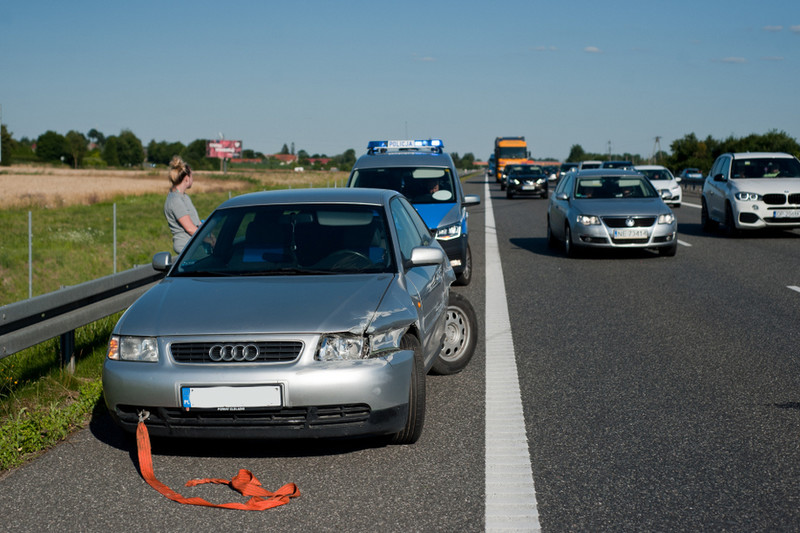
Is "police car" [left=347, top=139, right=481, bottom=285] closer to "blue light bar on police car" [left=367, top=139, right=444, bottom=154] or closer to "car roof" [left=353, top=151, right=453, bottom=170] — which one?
"car roof" [left=353, top=151, right=453, bottom=170]

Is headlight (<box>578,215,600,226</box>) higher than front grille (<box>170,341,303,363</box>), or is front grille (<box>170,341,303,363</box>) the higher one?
headlight (<box>578,215,600,226</box>)

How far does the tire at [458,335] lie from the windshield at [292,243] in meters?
1.24

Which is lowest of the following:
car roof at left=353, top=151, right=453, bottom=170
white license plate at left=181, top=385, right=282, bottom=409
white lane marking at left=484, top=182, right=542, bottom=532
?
white lane marking at left=484, top=182, right=542, bottom=532

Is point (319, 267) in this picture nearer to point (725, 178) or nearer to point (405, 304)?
point (405, 304)

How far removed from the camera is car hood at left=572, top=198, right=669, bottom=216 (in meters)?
15.6

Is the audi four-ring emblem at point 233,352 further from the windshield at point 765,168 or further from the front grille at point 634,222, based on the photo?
the windshield at point 765,168

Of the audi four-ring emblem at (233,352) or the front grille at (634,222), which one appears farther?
the front grille at (634,222)

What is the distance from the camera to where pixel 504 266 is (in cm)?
1484

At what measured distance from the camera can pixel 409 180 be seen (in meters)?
12.9

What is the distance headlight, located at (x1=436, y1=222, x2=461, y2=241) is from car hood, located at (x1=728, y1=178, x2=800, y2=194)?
9.95 m

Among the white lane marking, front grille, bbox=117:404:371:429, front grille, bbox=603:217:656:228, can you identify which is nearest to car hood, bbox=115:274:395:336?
front grille, bbox=117:404:371:429

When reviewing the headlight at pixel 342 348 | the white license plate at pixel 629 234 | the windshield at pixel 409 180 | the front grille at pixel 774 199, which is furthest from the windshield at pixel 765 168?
the headlight at pixel 342 348

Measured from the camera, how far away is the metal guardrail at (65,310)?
18.3ft

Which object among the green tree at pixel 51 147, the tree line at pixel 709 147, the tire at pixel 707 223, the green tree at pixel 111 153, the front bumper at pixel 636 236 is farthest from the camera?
the green tree at pixel 111 153
